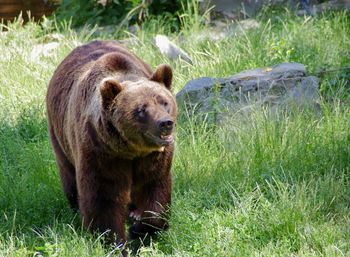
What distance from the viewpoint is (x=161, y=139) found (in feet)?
15.9

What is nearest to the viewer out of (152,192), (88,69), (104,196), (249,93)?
(104,196)

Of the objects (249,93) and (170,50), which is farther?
(170,50)

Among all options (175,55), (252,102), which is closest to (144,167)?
(252,102)

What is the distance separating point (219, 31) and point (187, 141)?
3.81 meters

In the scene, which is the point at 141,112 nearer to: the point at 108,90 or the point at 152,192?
the point at 108,90

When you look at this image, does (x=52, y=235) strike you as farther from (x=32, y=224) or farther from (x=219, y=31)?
(x=219, y=31)

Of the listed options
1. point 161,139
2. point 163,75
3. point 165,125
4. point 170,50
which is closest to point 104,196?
point 161,139

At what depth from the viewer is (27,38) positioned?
34.8 ft

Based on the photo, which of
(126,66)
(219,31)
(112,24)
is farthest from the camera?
(112,24)

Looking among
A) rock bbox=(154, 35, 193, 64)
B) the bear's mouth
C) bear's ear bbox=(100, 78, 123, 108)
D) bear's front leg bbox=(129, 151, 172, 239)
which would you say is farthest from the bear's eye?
rock bbox=(154, 35, 193, 64)

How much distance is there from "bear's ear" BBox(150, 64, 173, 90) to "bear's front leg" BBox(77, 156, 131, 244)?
2.16 ft

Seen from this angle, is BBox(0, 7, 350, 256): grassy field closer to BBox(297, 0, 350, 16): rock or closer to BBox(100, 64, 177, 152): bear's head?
BBox(100, 64, 177, 152): bear's head

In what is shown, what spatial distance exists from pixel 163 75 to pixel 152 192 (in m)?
0.83

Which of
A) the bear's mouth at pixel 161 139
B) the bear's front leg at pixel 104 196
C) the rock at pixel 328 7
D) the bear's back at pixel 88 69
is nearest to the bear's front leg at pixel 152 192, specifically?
the bear's front leg at pixel 104 196
